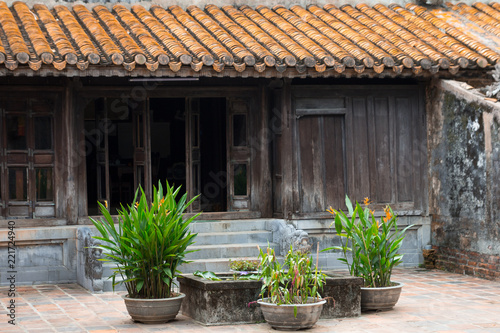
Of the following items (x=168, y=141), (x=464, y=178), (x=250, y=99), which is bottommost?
(x=464, y=178)

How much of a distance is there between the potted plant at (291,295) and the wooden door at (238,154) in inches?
177

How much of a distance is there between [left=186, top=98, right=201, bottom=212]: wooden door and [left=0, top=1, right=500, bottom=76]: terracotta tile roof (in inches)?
47.6

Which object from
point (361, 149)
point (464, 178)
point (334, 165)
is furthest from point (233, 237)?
point (464, 178)

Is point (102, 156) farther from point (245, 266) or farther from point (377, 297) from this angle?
point (377, 297)

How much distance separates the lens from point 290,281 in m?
7.98

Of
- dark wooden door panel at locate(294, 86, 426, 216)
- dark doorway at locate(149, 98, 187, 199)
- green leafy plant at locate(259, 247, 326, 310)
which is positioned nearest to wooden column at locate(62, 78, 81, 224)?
dark wooden door panel at locate(294, 86, 426, 216)

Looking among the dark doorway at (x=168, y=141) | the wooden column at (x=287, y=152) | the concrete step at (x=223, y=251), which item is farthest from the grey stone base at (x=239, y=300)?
the dark doorway at (x=168, y=141)

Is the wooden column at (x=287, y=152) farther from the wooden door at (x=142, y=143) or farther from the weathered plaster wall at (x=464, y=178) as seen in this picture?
the weathered plaster wall at (x=464, y=178)

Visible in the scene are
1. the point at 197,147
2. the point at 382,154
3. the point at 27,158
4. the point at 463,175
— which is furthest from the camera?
the point at 197,147

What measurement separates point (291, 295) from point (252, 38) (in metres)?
5.41

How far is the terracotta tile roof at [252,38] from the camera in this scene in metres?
10.9

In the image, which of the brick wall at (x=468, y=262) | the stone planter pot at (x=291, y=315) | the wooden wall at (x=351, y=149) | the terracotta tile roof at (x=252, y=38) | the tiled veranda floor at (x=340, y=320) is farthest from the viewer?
the wooden wall at (x=351, y=149)

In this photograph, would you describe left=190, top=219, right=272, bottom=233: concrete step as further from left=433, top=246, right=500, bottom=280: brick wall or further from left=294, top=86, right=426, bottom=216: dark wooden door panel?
left=433, top=246, right=500, bottom=280: brick wall

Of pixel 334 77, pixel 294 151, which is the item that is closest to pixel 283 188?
pixel 294 151
